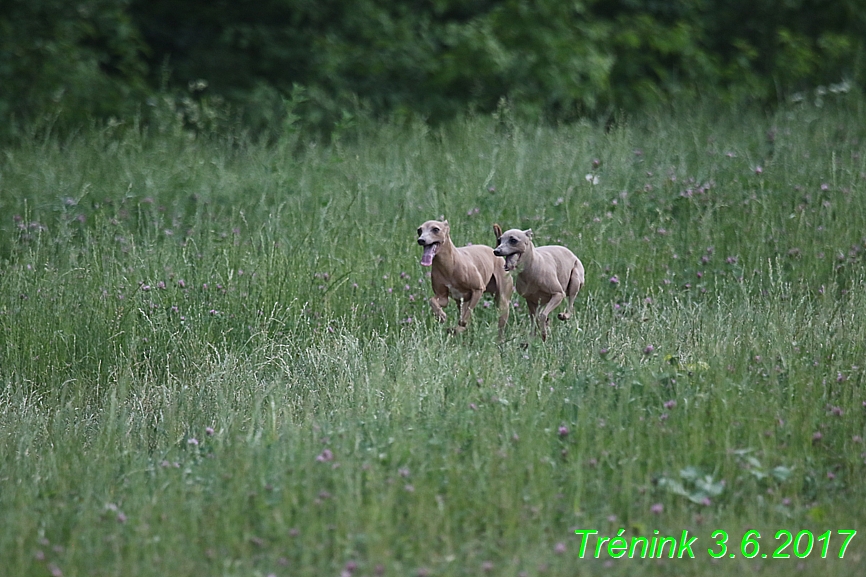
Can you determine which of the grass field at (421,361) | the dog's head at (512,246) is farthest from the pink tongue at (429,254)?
the grass field at (421,361)

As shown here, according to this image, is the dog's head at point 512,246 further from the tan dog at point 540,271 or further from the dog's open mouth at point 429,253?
the dog's open mouth at point 429,253

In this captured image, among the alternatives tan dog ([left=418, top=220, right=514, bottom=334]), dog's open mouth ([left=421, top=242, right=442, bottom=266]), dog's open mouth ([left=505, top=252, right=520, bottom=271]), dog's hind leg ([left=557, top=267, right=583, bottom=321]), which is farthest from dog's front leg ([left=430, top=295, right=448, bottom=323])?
dog's hind leg ([left=557, top=267, right=583, bottom=321])

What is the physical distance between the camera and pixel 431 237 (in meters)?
6.35

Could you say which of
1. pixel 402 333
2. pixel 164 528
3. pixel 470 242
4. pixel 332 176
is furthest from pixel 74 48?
pixel 164 528

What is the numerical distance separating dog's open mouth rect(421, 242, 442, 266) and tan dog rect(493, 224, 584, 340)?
384mm

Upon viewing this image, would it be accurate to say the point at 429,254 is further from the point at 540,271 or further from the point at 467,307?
the point at 540,271

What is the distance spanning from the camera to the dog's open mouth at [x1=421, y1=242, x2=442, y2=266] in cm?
629

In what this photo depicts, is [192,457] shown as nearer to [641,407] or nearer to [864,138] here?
[641,407]

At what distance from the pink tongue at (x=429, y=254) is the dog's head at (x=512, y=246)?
39cm

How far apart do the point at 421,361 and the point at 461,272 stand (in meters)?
0.73

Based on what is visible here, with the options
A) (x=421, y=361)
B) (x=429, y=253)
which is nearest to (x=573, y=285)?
(x=429, y=253)

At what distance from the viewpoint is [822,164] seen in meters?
10.5

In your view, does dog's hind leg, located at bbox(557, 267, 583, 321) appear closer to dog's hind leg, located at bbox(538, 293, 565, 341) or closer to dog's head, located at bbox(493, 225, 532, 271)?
dog's hind leg, located at bbox(538, 293, 565, 341)

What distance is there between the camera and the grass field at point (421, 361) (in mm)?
4504
